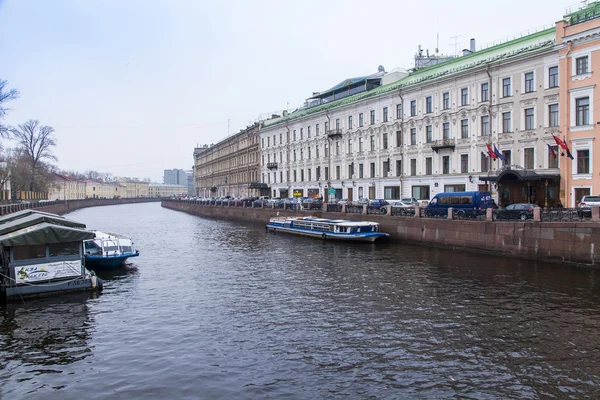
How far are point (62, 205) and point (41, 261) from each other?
78531mm

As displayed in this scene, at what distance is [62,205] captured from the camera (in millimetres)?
87438

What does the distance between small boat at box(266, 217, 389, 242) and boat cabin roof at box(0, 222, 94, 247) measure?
19586 millimetres

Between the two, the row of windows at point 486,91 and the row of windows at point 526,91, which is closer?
the row of windows at point 526,91

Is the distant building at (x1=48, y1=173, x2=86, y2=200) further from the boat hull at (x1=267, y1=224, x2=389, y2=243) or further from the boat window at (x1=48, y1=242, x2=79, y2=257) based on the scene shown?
the boat window at (x1=48, y1=242, x2=79, y2=257)

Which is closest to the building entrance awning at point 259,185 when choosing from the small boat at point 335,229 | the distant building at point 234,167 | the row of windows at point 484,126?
the distant building at point 234,167

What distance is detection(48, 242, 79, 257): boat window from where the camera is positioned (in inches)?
669

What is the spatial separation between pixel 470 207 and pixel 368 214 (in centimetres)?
844

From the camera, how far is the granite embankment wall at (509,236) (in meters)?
21.2

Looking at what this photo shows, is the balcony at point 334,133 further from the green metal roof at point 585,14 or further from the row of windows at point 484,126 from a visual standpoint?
the green metal roof at point 585,14

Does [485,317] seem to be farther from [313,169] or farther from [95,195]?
[95,195]

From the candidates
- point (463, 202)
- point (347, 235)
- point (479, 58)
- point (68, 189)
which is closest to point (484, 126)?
point (479, 58)

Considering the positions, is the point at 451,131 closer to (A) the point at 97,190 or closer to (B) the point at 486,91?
(B) the point at 486,91

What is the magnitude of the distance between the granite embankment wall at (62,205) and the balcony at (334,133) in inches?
1329

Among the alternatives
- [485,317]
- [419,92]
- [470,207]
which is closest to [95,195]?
[419,92]
